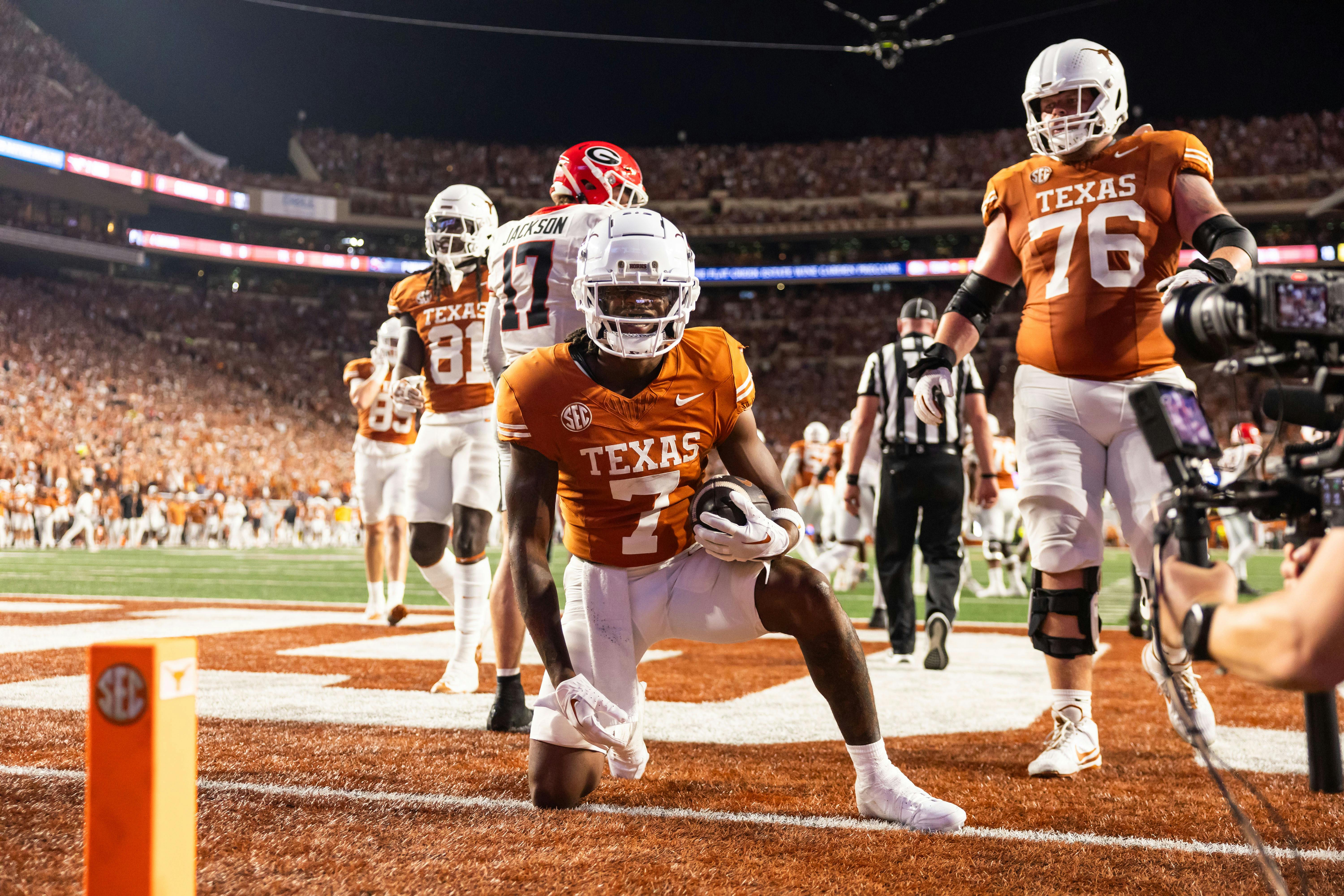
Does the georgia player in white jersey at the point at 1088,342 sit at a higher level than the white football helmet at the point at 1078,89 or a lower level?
lower

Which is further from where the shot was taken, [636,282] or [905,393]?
[905,393]

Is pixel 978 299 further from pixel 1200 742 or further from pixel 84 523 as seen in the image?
pixel 84 523

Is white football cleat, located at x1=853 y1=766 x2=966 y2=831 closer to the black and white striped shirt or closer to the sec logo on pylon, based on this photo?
the sec logo on pylon

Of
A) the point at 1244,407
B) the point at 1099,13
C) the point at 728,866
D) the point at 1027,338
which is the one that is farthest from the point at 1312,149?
the point at 728,866

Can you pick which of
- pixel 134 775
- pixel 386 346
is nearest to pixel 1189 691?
pixel 134 775

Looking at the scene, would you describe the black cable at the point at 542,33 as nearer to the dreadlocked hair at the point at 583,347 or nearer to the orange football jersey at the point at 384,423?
the orange football jersey at the point at 384,423

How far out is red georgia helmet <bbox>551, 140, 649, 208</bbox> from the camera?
13.2ft

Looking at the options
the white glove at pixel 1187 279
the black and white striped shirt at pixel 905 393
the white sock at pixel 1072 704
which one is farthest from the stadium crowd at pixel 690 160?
the white glove at pixel 1187 279

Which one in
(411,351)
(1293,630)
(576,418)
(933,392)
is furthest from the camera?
(411,351)

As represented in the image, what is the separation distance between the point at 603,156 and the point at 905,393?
2454 millimetres

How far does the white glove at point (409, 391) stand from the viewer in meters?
4.86

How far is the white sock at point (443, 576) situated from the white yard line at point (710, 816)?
2.23 m

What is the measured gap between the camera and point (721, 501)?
8.54 feet

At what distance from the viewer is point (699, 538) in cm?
260
